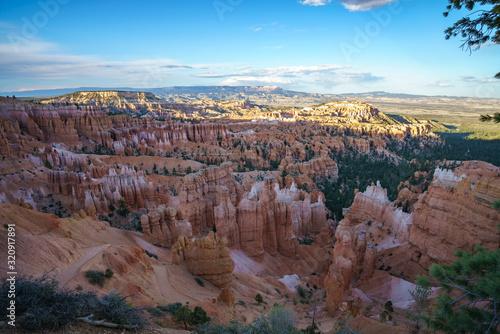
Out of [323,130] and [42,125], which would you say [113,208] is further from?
[323,130]

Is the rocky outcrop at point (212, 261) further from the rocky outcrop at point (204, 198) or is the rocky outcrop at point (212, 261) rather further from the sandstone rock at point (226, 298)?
the rocky outcrop at point (204, 198)

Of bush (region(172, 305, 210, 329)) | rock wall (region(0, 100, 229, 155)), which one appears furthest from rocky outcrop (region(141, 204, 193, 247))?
rock wall (region(0, 100, 229, 155))

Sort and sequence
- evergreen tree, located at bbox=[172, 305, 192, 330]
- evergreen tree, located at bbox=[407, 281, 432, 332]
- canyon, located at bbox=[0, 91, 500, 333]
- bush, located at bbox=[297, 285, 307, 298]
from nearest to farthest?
evergreen tree, located at bbox=[172, 305, 192, 330] → evergreen tree, located at bbox=[407, 281, 432, 332] → canyon, located at bbox=[0, 91, 500, 333] → bush, located at bbox=[297, 285, 307, 298]

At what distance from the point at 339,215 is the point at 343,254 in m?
20.0

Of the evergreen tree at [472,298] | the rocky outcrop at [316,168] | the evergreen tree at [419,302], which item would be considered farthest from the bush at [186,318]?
the rocky outcrop at [316,168]

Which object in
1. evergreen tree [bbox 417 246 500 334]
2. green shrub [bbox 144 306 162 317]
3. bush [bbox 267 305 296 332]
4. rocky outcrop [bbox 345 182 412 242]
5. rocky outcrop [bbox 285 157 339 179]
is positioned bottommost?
rocky outcrop [bbox 285 157 339 179]

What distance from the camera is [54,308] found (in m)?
6.51

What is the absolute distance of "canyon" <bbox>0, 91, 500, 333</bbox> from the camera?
14.3 meters

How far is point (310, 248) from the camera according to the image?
31.5m

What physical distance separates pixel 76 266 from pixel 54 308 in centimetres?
650

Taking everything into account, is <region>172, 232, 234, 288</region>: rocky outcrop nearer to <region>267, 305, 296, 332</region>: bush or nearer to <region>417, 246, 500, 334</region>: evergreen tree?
<region>267, 305, 296, 332</region>: bush

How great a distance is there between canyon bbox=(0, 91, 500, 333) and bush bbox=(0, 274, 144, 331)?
331 cm

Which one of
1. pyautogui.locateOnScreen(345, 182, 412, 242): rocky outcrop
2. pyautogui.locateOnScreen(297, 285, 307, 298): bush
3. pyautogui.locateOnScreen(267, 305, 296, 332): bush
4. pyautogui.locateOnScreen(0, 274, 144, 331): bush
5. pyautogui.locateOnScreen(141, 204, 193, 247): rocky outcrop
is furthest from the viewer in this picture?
pyautogui.locateOnScreen(345, 182, 412, 242): rocky outcrop

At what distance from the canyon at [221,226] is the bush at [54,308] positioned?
3.31 meters
